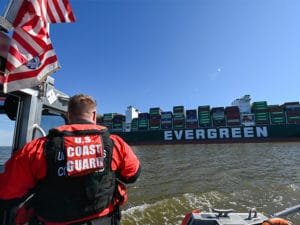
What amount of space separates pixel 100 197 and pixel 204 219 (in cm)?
151

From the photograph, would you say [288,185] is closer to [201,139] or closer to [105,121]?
[201,139]

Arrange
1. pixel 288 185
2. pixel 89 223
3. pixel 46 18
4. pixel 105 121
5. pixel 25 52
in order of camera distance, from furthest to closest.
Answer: pixel 105 121
pixel 288 185
pixel 46 18
pixel 25 52
pixel 89 223

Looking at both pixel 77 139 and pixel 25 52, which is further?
pixel 25 52

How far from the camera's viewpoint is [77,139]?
4.55 feet

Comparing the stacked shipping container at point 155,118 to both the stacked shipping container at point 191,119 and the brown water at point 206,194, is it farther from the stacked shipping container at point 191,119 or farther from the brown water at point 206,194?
the brown water at point 206,194

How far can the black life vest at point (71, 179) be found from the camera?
131 centimetres

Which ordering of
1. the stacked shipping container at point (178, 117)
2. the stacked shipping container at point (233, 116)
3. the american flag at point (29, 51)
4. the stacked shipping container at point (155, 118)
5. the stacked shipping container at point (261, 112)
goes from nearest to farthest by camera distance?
the american flag at point (29, 51) → the stacked shipping container at point (261, 112) → the stacked shipping container at point (233, 116) → the stacked shipping container at point (178, 117) → the stacked shipping container at point (155, 118)

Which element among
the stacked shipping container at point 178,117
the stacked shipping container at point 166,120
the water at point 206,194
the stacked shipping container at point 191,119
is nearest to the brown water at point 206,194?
the water at point 206,194

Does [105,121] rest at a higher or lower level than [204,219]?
higher

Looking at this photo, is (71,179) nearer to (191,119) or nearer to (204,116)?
(191,119)

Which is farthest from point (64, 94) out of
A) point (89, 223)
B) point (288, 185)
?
point (288, 185)

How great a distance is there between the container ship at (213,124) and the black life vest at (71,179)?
133 feet

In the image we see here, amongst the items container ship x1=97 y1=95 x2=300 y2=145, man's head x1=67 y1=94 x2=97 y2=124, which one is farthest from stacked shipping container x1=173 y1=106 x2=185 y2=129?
man's head x1=67 y1=94 x2=97 y2=124

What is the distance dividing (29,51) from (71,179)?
133 centimetres
